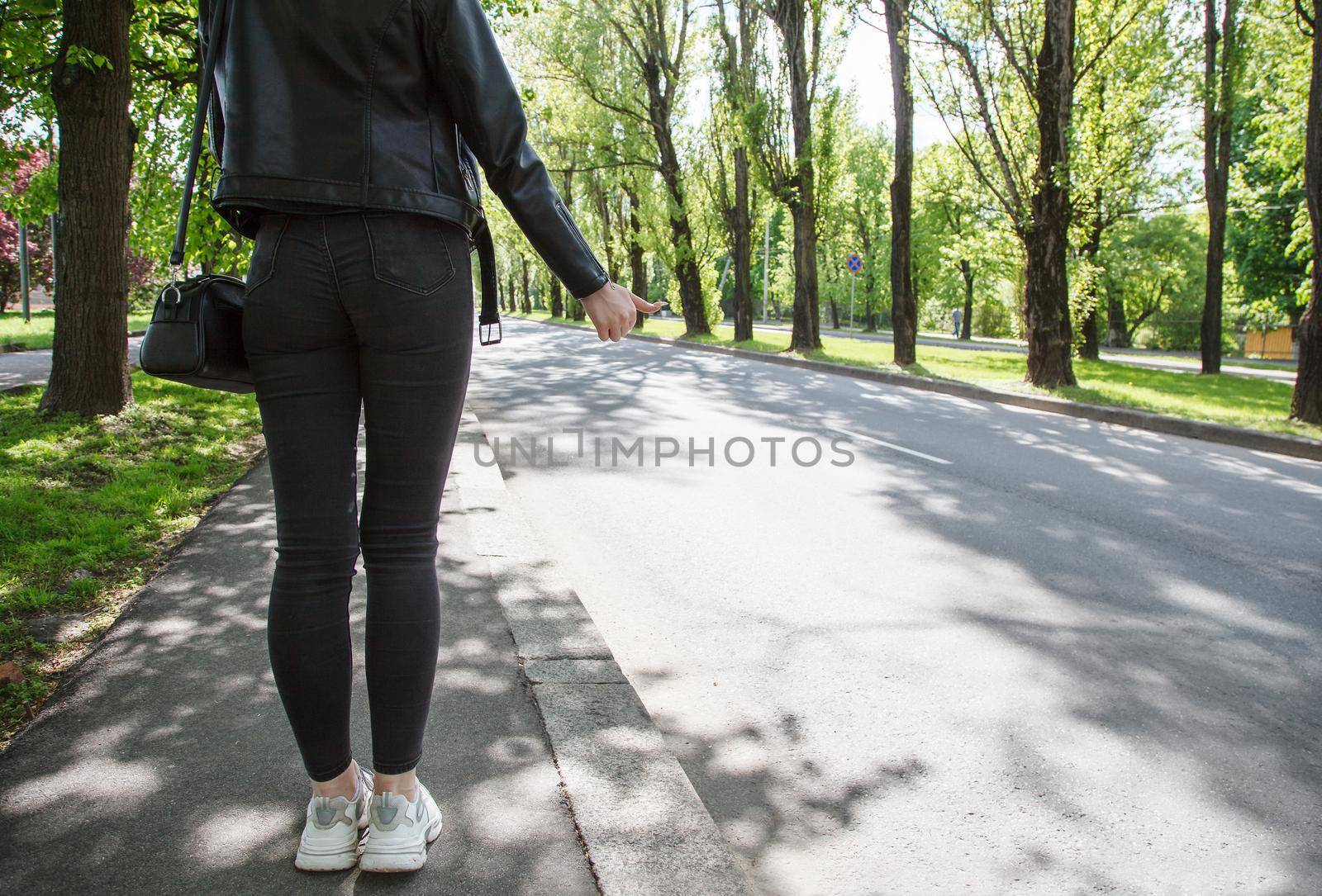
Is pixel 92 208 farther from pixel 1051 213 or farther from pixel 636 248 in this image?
pixel 636 248

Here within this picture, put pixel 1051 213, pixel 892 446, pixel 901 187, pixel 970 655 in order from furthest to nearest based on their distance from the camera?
pixel 901 187 → pixel 1051 213 → pixel 892 446 → pixel 970 655

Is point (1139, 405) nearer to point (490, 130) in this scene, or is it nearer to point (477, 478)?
point (477, 478)

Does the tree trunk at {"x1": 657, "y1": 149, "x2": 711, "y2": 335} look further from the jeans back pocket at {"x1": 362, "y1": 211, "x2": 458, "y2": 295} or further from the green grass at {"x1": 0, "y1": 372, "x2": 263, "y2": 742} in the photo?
the jeans back pocket at {"x1": 362, "y1": 211, "x2": 458, "y2": 295}

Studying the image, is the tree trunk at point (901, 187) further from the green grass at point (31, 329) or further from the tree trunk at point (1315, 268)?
the green grass at point (31, 329)

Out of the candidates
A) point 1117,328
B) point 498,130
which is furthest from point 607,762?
point 1117,328

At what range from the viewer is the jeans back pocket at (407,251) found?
70.0 inches

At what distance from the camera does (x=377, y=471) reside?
1901 mm

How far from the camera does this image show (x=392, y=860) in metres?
1.96

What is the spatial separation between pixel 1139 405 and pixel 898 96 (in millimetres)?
8826

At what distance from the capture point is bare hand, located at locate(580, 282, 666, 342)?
1990mm

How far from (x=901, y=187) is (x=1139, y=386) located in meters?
5.91

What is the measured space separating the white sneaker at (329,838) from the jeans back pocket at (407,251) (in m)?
1.11

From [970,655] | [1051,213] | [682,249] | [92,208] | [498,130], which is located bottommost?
[970,655]

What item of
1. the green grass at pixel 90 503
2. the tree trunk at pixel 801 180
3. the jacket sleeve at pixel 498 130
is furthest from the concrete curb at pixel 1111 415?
the jacket sleeve at pixel 498 130
